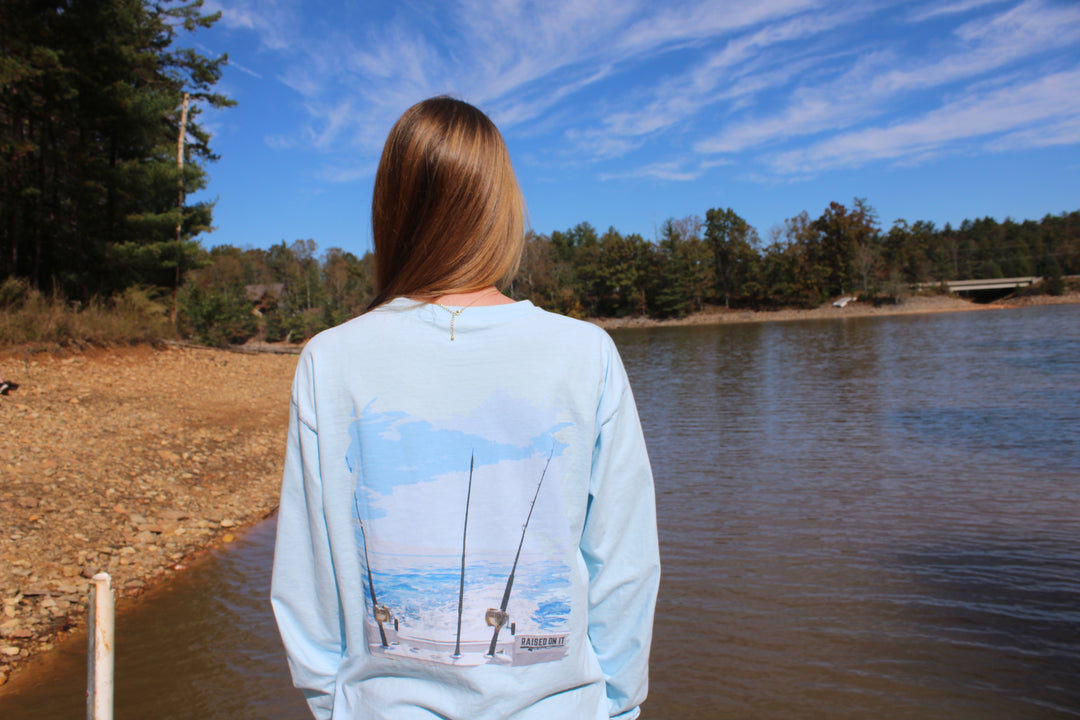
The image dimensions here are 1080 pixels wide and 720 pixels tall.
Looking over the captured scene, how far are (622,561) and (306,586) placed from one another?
1.91 ft

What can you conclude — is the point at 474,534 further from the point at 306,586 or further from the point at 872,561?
the point at 872,561

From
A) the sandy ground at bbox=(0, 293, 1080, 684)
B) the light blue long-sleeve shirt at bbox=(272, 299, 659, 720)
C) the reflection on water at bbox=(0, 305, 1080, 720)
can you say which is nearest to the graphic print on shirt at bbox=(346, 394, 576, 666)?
the light blue long-sleeve shirt at bbox=(272, 299, 659, 720)

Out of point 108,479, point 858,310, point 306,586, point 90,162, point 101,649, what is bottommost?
point 108,479

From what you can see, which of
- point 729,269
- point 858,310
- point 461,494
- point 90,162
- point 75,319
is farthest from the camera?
point 729,269

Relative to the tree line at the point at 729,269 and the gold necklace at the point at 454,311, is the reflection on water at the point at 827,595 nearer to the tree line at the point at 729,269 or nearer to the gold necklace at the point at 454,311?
the gold necklace at the point at 454,311

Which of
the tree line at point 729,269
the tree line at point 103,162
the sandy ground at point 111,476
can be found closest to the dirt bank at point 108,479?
the sandy ground at point 111,476

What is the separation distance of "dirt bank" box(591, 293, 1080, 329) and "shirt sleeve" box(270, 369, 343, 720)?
63.0 m

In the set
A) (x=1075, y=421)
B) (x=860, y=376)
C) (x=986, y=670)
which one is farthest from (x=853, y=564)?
(x=860, y=376)

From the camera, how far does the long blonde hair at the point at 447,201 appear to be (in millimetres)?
1136

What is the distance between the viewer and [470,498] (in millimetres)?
1056

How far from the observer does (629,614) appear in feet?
3.77

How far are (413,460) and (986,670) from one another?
4300 millimetres

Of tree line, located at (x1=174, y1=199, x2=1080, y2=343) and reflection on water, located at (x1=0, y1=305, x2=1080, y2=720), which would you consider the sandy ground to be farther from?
tree line, located at (x1=174, y1=199, x2=1080, y2=343)

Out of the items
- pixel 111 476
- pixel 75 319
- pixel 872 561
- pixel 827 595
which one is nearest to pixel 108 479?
pixel 111 476
